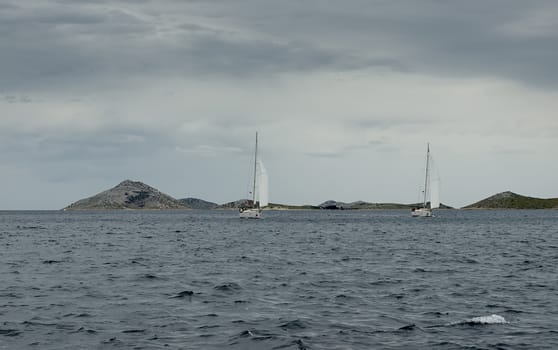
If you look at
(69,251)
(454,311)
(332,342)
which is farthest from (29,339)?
(69,251)

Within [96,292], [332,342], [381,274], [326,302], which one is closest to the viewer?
[332,342]

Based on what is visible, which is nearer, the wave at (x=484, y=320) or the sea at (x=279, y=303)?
the sea at (x=279, y=303)

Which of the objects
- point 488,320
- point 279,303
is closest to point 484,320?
point 488,320

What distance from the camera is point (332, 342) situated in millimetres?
27234

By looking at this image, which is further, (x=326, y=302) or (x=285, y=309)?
(x=326, y=302)

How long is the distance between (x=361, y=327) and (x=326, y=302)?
7.14 meters

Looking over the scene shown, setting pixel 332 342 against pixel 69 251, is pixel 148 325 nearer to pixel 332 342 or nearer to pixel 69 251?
pixel 332 342

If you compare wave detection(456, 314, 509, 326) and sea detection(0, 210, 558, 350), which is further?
wave detection(456, 314, 509, 326)

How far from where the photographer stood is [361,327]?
30.3 meters

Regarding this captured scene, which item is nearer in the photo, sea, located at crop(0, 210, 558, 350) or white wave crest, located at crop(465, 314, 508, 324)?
sea, located at crop(0, 210, 558, 350)

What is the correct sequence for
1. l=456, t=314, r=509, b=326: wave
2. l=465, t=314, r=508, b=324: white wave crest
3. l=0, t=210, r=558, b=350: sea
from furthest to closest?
l=465, t=314, r=508, b=324: white wave crest < l=456, t=314, r=509, b=326: wave < l=0, t=210, r=558, b=350: sea

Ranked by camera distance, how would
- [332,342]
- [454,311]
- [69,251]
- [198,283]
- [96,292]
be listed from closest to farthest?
1. [332,342]
2. [454,311]
3. [96,292]
4. [198,283]
5. [69,251]

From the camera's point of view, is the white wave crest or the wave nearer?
the wave

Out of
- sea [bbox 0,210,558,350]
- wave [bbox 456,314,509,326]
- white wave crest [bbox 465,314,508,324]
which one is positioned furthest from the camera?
white wave crest [bbox 465,314,508,324]
